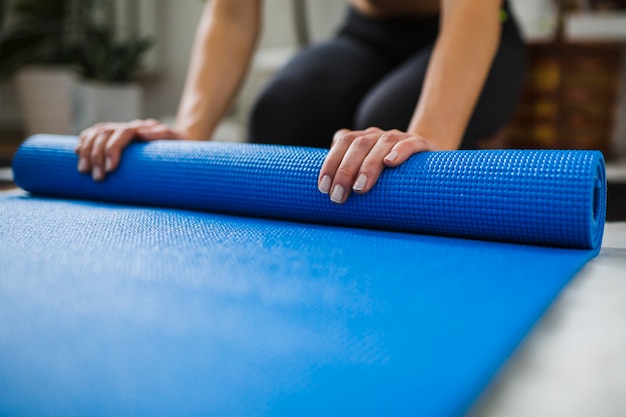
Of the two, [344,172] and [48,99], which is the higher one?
[344,172]

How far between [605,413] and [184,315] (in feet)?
0.99

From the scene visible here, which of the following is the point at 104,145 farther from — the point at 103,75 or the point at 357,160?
the point at 103,75

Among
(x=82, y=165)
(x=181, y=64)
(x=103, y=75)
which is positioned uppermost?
(x=82, y=165)

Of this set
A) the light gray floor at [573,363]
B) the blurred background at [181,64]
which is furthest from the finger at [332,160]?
the blurred background at [181,64]

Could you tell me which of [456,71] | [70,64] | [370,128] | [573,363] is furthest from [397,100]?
[70,64]

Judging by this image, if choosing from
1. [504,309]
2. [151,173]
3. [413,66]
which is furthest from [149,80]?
[504,309]

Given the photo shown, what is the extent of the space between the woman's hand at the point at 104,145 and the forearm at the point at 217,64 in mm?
191

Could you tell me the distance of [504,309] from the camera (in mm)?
537

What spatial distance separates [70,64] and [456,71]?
3.32m

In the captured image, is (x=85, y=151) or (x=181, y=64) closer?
(x=85, y=151)

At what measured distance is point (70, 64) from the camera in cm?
389

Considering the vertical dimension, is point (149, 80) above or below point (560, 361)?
below

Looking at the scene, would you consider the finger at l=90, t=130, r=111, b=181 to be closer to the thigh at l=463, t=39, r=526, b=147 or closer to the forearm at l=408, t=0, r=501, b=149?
the forearm at l=408, t=0, r=501, b=149

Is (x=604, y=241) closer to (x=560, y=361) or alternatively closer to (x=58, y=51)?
(x=560, y=361)
